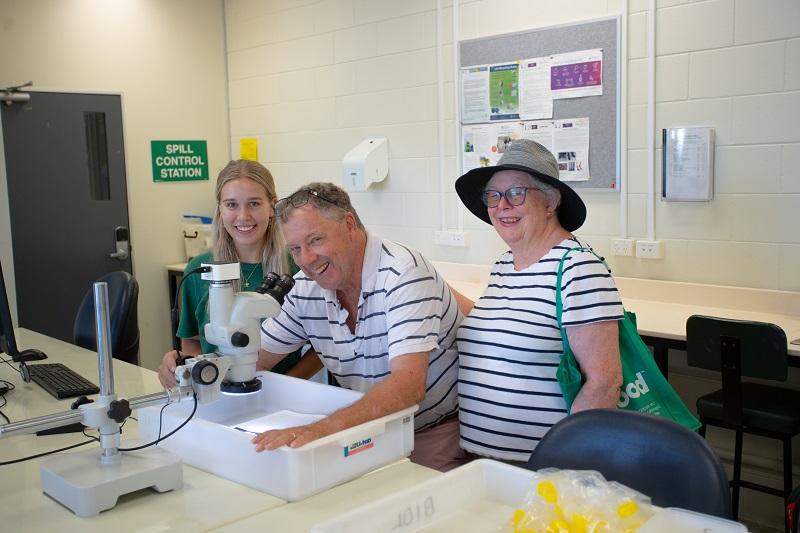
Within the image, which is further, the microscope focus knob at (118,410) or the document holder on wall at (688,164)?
the document holder on wall at (688,164)

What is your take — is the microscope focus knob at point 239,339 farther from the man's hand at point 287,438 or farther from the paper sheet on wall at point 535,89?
the paper sheet on wall at point 535,89

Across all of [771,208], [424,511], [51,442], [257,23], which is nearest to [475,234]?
[771,208]

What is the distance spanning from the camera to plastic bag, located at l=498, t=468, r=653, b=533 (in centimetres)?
122

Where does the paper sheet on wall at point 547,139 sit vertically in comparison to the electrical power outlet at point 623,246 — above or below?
above

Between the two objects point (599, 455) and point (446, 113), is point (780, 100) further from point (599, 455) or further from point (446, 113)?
point (599, 455)

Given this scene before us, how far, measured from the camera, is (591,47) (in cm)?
389

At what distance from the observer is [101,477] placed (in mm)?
1577

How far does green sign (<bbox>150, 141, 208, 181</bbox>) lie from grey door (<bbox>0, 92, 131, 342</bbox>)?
0.90 feet

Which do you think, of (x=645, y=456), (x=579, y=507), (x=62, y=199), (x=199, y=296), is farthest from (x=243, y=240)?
(x=62, y=199)

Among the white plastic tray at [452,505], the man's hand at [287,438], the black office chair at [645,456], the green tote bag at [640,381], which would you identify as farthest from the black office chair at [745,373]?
the man's hand at [287,438]

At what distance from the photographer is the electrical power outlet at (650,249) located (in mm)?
3768

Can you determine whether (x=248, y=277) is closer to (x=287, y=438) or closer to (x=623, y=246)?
(x=287, y=438)

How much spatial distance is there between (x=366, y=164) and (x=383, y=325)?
9.25ft

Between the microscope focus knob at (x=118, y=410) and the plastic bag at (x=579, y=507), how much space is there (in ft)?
2.62
